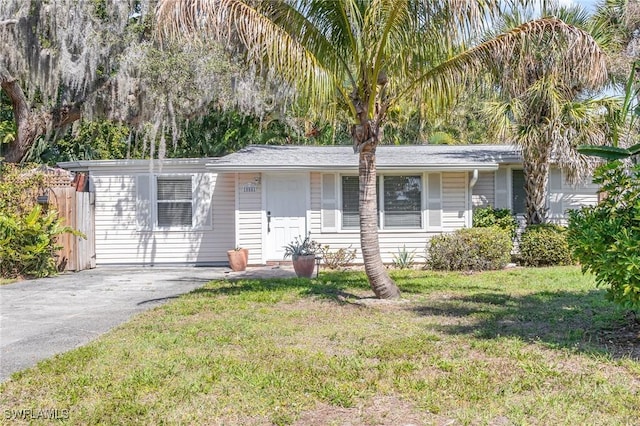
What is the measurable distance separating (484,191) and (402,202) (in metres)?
2.21

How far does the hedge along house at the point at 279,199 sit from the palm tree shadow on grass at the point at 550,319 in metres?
4.83

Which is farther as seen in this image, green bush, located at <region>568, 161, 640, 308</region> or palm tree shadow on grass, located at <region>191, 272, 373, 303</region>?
palm tree shadow on grass, located at <region>191, 272, 373, 303</region>

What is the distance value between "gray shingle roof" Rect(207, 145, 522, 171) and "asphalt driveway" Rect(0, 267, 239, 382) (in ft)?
8.37

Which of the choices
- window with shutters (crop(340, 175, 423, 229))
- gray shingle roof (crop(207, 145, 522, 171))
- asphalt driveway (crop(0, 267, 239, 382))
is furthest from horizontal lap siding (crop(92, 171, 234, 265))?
window with shutters (crop(340, 175, 423, 229))

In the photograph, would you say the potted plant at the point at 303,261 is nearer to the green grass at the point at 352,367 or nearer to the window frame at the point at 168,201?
the green grass at the point at 352,367

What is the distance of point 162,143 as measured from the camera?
13.1 m

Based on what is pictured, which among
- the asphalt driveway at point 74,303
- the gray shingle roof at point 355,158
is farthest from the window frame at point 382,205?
the asphalt driveway at point 74,303

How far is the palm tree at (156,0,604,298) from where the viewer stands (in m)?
7.05

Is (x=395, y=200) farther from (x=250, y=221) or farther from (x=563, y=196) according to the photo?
(x=563, y=196)

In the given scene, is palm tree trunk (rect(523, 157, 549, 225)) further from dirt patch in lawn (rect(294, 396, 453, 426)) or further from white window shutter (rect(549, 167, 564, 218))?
dirt patch in lawn (rect(294, 396, 453, 426))

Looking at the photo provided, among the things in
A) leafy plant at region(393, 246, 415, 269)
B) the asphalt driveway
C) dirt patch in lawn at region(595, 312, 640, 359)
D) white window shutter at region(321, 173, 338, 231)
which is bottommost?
the asphalt driveway

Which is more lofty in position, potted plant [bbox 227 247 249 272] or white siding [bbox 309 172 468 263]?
white siding [bbox 309 172 468 263]

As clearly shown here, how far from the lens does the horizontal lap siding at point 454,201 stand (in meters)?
13.2

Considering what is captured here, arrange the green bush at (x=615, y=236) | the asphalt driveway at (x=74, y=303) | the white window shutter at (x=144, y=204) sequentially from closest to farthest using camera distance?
1. the green bush at (x=615, y=236)
2. the asphalt driveway at (x=74, y=303)
3. the white window shutter at (x=144, y=204)
